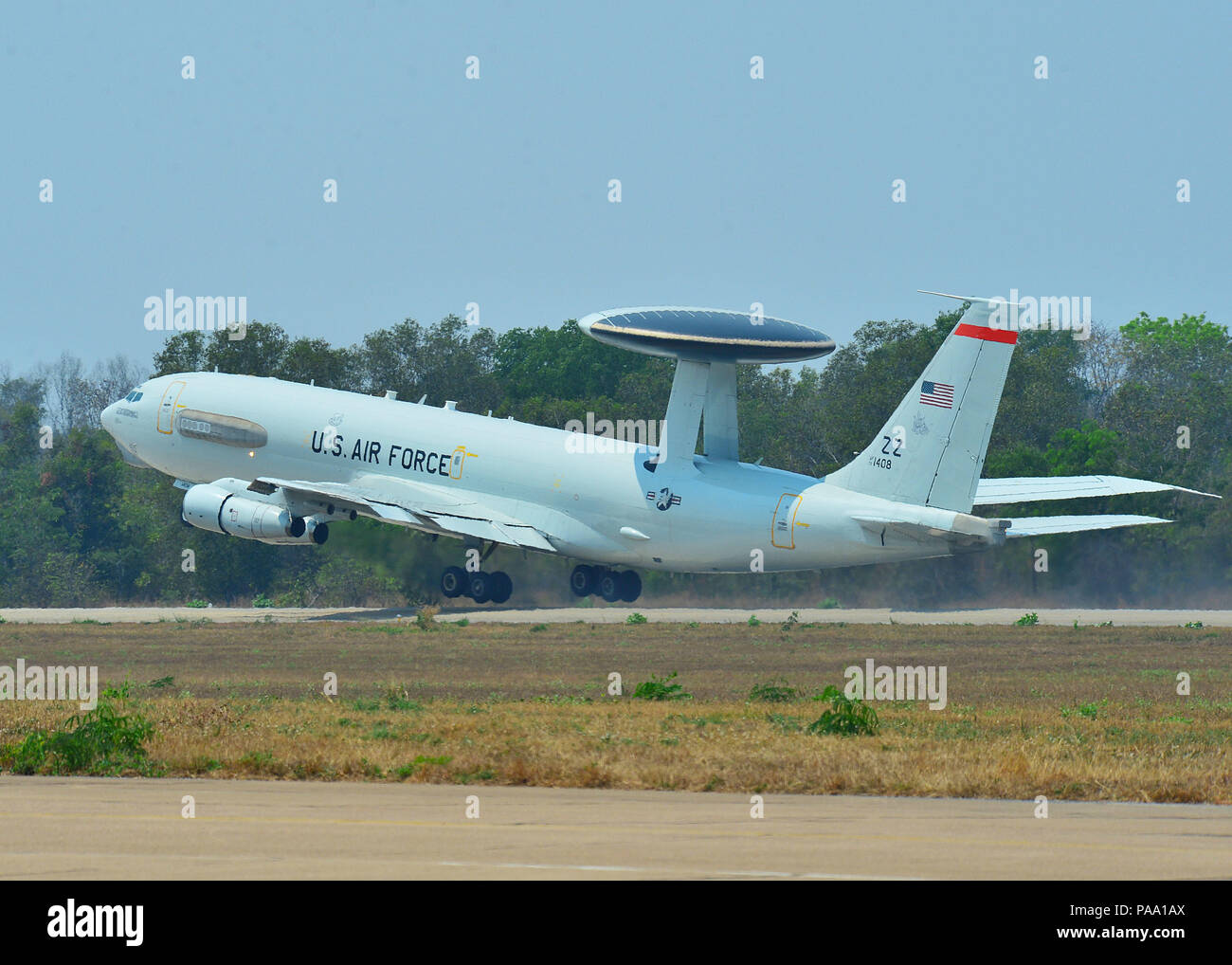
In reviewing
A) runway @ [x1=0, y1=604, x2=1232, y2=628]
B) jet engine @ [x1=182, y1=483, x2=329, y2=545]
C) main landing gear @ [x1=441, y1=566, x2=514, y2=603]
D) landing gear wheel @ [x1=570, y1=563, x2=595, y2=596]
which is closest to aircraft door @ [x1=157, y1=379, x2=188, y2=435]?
jet engine @ [x1=182, y1=483, x2=329, y2=545]

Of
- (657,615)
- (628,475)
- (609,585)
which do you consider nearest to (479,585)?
(609,585)

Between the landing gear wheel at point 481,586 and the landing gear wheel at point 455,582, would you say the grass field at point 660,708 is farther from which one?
the landing gear wheel at point 481,586

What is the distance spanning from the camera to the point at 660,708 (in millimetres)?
32438

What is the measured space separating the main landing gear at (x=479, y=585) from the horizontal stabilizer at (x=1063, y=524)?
1796 cm

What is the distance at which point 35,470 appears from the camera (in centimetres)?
10319

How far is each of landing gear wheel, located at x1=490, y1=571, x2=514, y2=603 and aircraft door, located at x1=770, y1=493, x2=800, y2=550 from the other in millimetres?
11629

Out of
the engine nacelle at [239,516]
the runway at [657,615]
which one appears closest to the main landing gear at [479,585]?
the runway at [657,615]

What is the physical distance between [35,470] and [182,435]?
41739 mm

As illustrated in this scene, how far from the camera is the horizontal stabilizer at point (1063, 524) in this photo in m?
52.5

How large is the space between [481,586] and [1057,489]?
19.3 meters

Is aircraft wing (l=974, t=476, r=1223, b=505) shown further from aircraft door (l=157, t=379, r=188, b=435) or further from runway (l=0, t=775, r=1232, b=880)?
runway (l=0, t=775, r=1232, b=880)

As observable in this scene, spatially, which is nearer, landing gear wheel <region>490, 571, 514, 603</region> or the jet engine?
the jet engine

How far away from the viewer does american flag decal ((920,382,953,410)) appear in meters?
50.8

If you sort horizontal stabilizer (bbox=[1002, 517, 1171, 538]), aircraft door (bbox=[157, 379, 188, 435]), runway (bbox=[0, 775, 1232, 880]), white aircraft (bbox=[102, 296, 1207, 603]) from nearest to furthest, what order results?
runway (bbox=[0, 775, 1232, 880]), white aircraft (bbox=[102, 296, 1207, 603]), horizontal stabilizer (bbox=[1002, 517, 1171, 538]), aircraft door (bbox=[157, 379, 188, 435])
